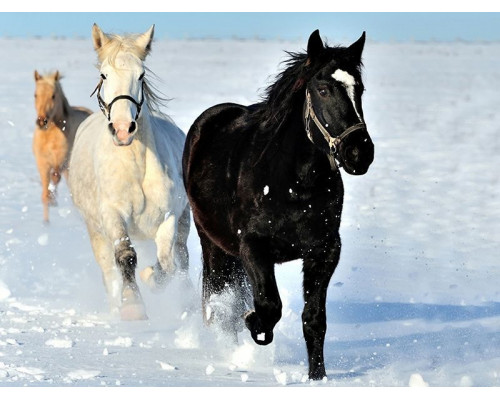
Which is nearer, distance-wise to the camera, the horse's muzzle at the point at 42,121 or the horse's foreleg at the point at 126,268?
the horse's foreleg at the point at 126,268

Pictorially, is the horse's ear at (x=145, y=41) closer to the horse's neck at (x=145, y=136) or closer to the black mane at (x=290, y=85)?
the horse's neck at (x=145, y=136)

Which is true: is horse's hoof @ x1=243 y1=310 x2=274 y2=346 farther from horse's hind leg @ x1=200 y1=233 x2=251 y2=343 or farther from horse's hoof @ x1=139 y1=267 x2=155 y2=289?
horse's hoof @ x1=139 y1=267 x2=155 y2=289

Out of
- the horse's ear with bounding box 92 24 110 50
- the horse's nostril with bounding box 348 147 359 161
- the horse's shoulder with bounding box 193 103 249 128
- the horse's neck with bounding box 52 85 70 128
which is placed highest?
the horse's ear with bounding box 92 24 110 50

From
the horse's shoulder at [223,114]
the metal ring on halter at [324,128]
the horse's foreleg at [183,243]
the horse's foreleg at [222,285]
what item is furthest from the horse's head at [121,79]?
the metal ring on halter at [324,128]

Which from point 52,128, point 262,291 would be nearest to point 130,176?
point 262,291

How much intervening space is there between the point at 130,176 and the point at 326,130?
2464mm

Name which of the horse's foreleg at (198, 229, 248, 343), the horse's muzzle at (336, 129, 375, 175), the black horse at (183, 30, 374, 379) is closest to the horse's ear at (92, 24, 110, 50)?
the horse's foreleg at (198, 229, 248, 343)

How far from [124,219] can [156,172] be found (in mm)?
406

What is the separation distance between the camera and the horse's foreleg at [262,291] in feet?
18.5

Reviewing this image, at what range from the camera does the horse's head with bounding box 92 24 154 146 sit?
7043 millimetres

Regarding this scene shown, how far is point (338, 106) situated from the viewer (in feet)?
17.7

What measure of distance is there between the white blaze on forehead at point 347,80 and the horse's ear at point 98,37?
8.55 ft

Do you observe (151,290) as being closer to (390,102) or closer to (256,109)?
(256,109)

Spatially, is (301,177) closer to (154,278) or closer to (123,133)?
(123,133)
